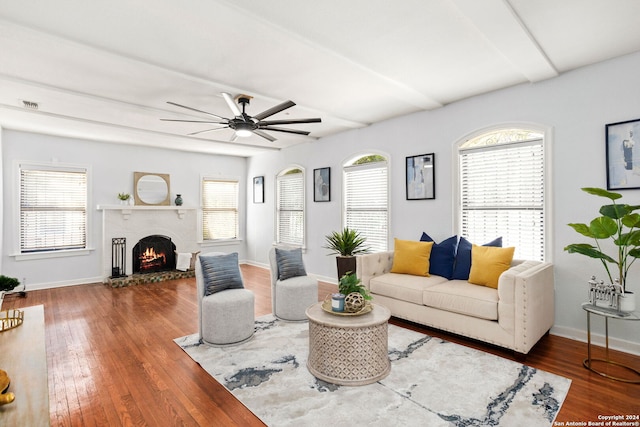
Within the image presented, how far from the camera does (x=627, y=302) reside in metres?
2.67

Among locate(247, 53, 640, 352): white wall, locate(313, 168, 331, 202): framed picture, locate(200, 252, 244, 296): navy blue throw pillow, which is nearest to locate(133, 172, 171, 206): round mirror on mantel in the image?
locate(313, 168, 331, 202): framed picture

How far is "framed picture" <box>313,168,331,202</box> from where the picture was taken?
245 inches

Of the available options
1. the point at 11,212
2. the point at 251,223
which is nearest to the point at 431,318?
the point at 251,223

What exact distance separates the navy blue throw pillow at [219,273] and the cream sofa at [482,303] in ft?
5.11

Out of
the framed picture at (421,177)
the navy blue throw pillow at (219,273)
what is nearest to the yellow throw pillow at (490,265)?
the framed picture at (421,177)

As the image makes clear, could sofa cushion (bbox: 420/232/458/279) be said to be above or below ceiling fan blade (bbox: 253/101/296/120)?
below

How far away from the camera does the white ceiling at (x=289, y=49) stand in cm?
237

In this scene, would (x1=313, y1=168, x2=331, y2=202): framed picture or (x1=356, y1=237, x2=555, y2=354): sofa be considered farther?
(x1=313, y1=168, x2=331, y2=202): framed picture

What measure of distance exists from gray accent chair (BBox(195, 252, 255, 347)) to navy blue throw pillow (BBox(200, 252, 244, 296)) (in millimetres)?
69

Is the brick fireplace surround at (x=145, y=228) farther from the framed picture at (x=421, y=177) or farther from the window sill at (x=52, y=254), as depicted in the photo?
the framed picture at (x=421, y=177)

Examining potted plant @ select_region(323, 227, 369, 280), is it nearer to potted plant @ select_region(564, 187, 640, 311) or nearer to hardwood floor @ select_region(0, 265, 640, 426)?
hardwood floor @ select_region(0, 265, 640, 426)

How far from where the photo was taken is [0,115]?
462 centimetres

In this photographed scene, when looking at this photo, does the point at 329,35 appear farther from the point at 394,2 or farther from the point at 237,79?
the point at 237,79

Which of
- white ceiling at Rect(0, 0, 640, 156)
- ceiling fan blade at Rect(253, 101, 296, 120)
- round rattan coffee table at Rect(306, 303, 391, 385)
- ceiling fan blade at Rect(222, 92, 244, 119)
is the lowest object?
round rattan coffee table at Rect(306, 303, 391, 385)
